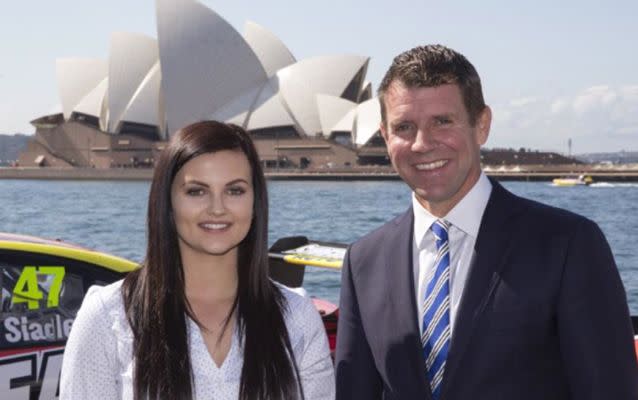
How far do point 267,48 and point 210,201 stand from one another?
75.1 meters

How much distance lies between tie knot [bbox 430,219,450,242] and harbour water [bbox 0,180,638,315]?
12955 millimetres

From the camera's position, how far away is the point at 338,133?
259ft

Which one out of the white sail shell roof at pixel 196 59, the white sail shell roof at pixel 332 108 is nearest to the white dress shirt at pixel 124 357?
the white sail shell roof at pixel 196 59

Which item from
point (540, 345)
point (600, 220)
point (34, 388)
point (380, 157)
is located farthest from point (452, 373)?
point (380, 157)

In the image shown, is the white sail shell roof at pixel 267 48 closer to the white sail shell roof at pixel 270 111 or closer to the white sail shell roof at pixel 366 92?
the white sail shell roof at pixel 270 111

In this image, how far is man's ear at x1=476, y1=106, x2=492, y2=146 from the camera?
2229 mm

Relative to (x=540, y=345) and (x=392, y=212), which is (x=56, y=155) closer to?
(x=392, y=212)

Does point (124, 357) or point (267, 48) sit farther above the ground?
point (267, 48)

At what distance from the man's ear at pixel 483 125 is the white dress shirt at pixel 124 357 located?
0.64 meters

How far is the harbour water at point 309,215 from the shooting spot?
25.2 metres

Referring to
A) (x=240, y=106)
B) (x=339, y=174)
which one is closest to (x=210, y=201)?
(x=240, y=106)

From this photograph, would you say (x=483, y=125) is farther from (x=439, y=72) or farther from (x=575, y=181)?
(x=575, y=181)

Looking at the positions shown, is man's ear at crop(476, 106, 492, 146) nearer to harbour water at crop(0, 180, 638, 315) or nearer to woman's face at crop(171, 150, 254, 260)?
woman's face at crop(171, 150, 254, 260)

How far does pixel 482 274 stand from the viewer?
2.11 meters
